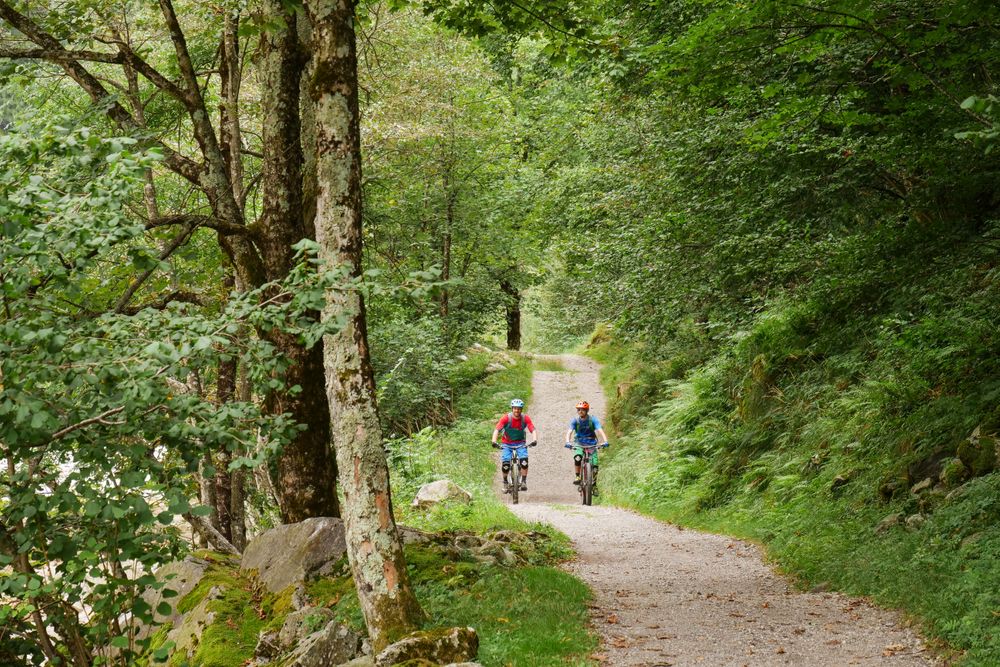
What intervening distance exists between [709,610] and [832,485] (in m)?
3.58

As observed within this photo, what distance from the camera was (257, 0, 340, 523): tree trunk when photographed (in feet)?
27.1

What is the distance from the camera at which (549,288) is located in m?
36.4

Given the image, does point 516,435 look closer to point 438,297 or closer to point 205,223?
point 438,297

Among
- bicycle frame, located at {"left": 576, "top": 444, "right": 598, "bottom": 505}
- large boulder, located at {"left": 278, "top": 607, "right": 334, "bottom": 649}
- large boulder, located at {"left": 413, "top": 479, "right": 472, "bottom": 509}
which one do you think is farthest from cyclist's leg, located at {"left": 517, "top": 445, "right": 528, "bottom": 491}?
large boulder, located at {"left": 278, "top": 607, "right": 334, "bottom": 649}

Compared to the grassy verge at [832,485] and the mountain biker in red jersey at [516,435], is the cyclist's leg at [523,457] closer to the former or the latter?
the mountain biker in red jersey at [516,435]

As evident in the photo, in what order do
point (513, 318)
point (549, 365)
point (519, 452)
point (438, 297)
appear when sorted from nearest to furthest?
point (438, 297) < point (519, 452) < point (549, 365) < point (513, 318)

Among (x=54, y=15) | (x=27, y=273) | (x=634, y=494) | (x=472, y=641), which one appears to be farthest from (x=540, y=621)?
(x=634, y=494)

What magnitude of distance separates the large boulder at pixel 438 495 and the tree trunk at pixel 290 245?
5.62m

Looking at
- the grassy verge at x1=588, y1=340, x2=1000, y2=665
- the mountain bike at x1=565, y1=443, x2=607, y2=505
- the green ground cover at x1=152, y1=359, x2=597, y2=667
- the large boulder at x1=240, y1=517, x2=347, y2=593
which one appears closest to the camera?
the green ground cover at x1=152, y1=359, x2=597, y2=667

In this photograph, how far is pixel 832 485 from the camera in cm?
1038

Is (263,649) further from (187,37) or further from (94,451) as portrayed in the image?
(187,37)

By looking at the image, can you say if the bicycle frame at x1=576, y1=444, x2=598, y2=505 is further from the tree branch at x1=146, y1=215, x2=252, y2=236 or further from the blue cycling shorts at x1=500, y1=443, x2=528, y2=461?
the tree branch at x1=146, y1=215, x2=252, y2=236

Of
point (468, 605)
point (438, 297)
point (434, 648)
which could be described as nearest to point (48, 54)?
point (438, 297)

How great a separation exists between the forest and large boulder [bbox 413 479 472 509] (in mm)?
559
